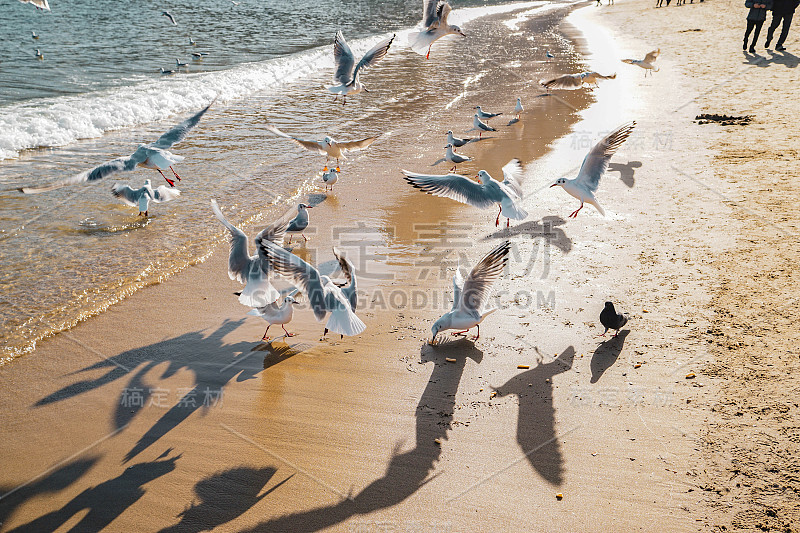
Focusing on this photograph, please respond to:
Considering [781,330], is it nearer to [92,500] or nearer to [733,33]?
[92,500]

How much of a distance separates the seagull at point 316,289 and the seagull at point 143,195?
3.69 m

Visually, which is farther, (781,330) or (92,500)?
(781,330)

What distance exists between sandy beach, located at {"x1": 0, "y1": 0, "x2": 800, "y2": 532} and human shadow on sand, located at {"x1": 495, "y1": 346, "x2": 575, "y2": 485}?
1 centimetres

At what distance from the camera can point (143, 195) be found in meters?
7.84

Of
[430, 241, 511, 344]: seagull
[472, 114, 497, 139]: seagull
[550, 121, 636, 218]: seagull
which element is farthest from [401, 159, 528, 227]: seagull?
[472, 114, 497, 139]: seagull

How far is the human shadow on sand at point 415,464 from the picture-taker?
338 cm

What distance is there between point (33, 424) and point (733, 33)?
2327 cm

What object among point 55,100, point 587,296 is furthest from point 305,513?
point 55,100

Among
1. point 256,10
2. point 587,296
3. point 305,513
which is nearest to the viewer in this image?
point 305,513

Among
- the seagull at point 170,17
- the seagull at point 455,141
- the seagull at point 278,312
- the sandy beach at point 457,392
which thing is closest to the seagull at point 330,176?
the sandy beach at point 457,392

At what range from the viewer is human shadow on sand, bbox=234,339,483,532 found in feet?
11.1

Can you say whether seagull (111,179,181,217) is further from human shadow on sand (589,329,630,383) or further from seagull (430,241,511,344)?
human shadow on sand (589,329,630,383)

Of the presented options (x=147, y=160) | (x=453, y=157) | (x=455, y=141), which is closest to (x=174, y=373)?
(x=147, y=160)

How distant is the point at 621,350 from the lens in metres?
4.73
